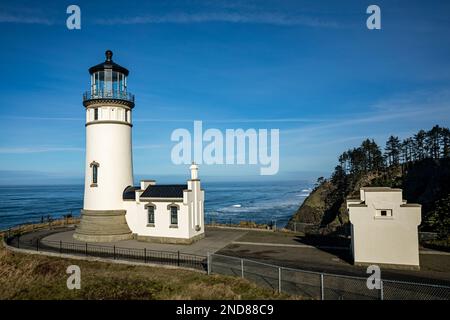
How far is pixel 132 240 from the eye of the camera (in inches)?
900

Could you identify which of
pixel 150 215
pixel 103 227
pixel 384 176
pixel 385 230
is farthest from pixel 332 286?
pixel 384 176

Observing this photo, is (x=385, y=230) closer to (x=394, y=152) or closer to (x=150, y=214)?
(x=150, y=214)

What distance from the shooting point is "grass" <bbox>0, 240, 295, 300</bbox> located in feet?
36.1

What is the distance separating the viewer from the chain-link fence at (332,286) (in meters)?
10.8

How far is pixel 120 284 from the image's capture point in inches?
478

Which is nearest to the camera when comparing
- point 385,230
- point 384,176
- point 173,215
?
point 385,230

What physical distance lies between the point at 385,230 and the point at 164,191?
14.4 m

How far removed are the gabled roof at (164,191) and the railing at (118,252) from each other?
4133 mm

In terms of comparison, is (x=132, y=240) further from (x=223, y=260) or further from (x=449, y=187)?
(x=449, y=187)

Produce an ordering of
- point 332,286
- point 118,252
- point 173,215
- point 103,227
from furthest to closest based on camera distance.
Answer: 1. point 103,227
2. point 173,215
3. point 118,252
4. point 332,286
